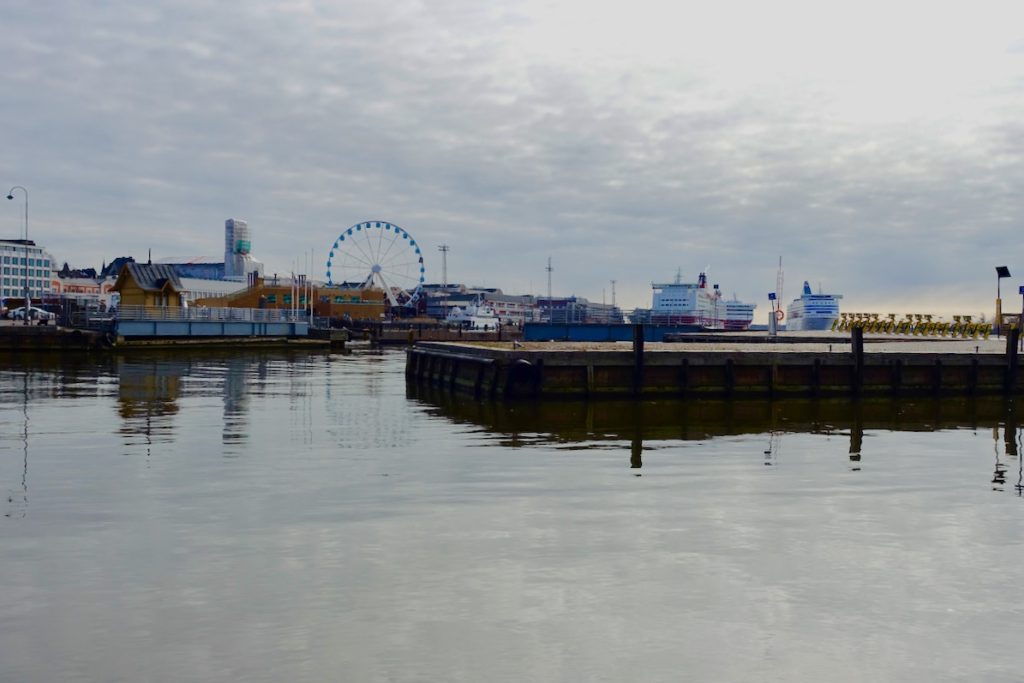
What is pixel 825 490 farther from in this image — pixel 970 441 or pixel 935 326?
pixel 935 326

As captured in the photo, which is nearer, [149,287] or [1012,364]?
[1012,364]

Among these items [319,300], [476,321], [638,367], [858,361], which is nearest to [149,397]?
[638,367]

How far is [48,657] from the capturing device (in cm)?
1033

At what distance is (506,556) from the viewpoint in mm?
14555

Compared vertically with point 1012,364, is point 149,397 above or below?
below

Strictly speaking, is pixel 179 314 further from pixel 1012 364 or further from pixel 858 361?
pixel 1012 364

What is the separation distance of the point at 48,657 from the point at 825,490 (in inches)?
623

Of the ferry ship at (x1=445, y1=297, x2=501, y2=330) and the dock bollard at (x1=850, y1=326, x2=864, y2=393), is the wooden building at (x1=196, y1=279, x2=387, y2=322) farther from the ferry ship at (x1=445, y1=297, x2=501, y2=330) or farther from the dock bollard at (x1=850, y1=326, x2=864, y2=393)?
the dock bollard at (x1=850, y1=326, x2=864, y2=393)

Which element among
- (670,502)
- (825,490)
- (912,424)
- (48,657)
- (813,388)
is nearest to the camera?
(48,657)

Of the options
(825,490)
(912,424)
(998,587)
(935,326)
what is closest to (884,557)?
(998,587)

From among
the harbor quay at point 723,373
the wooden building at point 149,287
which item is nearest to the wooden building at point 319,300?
the wooden building at point 149,287

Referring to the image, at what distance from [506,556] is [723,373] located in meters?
30.2

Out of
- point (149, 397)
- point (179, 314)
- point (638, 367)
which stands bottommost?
point (149, 397)

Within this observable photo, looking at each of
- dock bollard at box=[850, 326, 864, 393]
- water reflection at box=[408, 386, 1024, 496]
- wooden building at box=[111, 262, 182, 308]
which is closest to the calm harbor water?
water reflection at box=[408, 386, 1024, 496]
